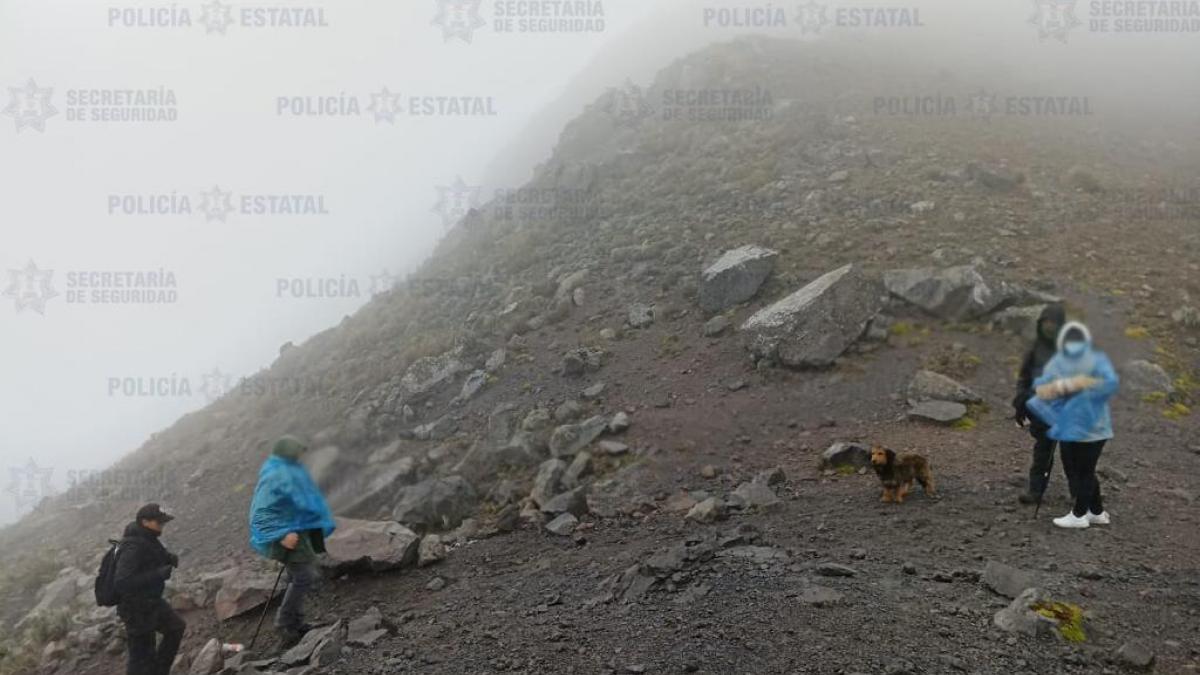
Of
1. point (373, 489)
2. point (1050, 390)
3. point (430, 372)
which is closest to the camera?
point (1050, 390)

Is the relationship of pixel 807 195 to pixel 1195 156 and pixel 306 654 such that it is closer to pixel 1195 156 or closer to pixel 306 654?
pixel 1195 156

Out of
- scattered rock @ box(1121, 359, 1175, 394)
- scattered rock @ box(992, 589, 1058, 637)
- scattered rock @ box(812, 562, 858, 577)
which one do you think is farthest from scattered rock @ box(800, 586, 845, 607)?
scattered rock @ box(1121, 359, 1175, 394)

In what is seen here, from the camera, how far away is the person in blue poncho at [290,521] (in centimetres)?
648

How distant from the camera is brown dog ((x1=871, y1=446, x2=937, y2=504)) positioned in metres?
7.14

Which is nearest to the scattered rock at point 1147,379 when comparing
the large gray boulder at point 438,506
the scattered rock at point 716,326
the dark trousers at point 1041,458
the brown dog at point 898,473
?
the dark trousers at point 1041,458

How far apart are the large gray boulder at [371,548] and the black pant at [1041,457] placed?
6.60m

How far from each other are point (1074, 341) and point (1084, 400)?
1.66ft

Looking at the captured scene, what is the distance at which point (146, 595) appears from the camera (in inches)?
249

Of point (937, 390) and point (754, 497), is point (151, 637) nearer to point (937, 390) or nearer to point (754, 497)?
point (754, 497)

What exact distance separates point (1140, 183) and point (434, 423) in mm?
17695

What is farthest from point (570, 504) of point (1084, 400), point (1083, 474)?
point (1084, 400)

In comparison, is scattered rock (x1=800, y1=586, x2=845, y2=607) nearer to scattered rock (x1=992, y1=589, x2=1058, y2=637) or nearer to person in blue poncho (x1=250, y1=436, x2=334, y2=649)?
scattered rock (x1=992, y1=589, x2=1058, y2=637)

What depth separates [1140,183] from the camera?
16.9m

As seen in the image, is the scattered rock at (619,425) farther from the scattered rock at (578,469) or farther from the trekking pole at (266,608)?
the trekking pole at (266,608)
